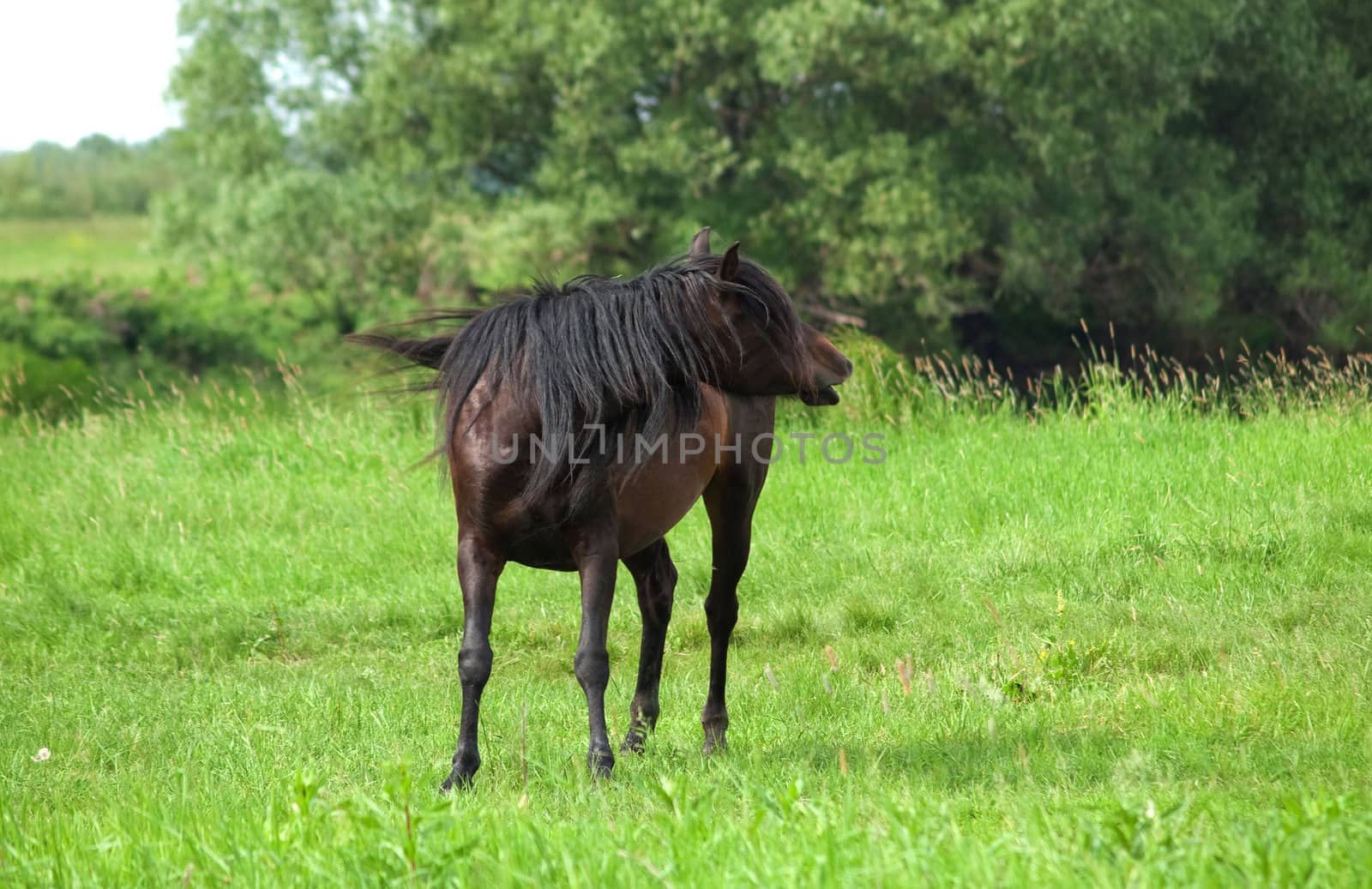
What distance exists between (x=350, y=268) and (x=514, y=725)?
19.7 metres

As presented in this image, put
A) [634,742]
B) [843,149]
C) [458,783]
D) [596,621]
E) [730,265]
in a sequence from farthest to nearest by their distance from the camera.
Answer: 1. [843,149]
2. [634,742]
3. [730,265]
4. [596,621]
5. [458,783]

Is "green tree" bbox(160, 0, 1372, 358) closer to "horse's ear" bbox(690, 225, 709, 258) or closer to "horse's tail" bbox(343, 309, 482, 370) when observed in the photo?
"horse's ear" bbox(690, 225, 709, 258)

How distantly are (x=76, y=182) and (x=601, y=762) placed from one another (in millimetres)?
67804

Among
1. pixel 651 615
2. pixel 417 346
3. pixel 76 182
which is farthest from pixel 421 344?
pixel 76 182

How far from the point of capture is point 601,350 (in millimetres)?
4488

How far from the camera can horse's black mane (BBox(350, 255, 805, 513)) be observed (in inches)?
173

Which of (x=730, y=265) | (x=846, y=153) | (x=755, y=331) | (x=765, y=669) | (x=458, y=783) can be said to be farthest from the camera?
(x=846, y=153)

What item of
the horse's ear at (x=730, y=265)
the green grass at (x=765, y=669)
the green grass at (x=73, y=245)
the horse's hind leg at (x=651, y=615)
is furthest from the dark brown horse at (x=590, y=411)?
the green grass at (x=73, y=245)

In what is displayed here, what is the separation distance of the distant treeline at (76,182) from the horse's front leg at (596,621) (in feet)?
186

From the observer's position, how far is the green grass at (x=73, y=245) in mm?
41562

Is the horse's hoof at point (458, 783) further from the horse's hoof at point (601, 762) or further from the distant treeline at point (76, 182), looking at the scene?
the distant treeline at point (76, 182)

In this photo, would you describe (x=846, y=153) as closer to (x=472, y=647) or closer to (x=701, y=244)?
(x=701, y=244)

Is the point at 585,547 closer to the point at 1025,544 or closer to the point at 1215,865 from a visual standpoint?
the point at 1215,865

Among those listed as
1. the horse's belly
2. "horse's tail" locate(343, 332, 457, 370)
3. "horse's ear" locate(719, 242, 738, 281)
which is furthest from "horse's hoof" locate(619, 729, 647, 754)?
"horse's ear" locate(719, 242, 738, 281)
